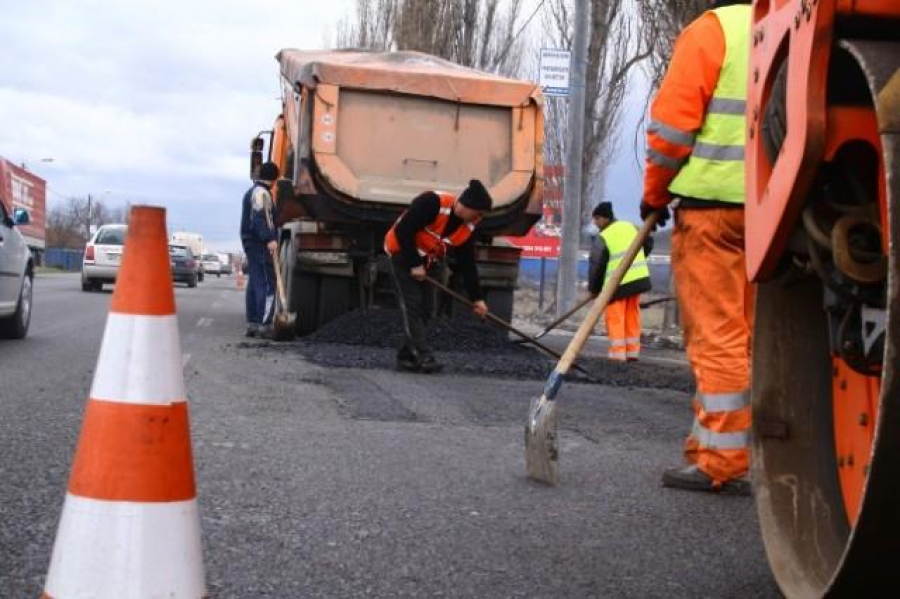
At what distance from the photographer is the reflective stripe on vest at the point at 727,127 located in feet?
14.6

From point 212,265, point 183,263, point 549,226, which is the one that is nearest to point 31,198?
point 183,263

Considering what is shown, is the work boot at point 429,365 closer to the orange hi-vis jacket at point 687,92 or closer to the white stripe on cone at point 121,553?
the orange hi-vis jacket at point 687,92

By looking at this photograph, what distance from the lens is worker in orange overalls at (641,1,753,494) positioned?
14.6 ft

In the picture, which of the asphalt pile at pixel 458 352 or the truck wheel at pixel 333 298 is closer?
the asphalt pile at pixel 458 352

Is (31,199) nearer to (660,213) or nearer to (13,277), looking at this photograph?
(13,277)

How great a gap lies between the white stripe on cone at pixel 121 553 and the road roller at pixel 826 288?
1.29 meters

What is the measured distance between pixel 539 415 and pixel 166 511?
2590 millimetres

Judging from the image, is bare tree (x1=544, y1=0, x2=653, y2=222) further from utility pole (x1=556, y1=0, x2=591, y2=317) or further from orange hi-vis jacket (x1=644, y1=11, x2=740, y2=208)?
orange hi-vis jacket (x1=644, y1=11, x2=740, y2=208)

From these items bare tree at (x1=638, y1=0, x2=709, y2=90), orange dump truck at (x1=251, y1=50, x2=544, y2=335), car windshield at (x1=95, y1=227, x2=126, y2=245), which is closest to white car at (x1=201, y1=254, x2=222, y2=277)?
car windshield at (x1=95, y1=227, x2=126, y2=245)

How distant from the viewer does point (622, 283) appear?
36.2ft

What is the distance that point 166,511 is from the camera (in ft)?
7.61

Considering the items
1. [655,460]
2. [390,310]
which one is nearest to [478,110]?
[390,310]

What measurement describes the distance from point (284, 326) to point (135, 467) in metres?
8.90

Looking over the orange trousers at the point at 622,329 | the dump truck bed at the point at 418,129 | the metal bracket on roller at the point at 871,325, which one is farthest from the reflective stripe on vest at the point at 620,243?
the metal bracket on roller at the point at 871,325
